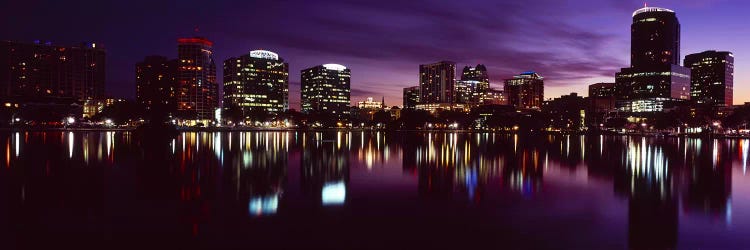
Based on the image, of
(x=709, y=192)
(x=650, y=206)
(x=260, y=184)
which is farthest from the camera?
(x=260, y=184)

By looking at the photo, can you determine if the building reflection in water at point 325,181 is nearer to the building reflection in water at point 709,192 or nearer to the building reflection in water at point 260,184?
the building reflection in water at point 260,184

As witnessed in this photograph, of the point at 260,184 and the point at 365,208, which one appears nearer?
the point at 365,208

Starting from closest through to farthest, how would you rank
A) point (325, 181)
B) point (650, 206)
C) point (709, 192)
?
point (650, 206) → point (709, 192) → point (325, 181)

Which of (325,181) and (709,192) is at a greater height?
(325,181)

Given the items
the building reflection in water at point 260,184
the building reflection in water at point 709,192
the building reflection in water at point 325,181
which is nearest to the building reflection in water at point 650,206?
the building reflection in water at point 709,192

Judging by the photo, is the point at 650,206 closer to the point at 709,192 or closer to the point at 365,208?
the point at 709,192

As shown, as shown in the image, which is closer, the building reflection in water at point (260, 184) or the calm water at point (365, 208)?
the calm water at point (365, 208)

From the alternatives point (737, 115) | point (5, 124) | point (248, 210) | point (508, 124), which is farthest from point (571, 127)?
point (248, 210)

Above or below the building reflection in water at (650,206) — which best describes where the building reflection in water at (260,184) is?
above

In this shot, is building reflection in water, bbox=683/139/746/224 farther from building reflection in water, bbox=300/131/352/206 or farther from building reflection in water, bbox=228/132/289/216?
building reflection in water, bbox=228/132/289/216

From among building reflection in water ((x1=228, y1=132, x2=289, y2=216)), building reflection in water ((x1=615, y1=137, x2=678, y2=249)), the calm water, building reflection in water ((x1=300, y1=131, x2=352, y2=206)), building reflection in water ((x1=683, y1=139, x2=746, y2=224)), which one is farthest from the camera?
building reflection in water ((x1=300, y1=131, x2=352, y2=206))

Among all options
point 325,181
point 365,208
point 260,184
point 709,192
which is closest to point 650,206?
point 709,192

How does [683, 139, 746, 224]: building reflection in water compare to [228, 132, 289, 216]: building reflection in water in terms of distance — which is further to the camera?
[683, 139, 746, 224]: building reflection in water

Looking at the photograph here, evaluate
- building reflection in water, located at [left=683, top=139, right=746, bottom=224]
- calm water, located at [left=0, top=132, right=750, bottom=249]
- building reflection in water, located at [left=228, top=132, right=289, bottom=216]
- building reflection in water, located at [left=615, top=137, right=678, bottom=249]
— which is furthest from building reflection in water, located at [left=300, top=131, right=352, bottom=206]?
building reflection in water, located at [left=683, top=139, right=746, bottom=224]
